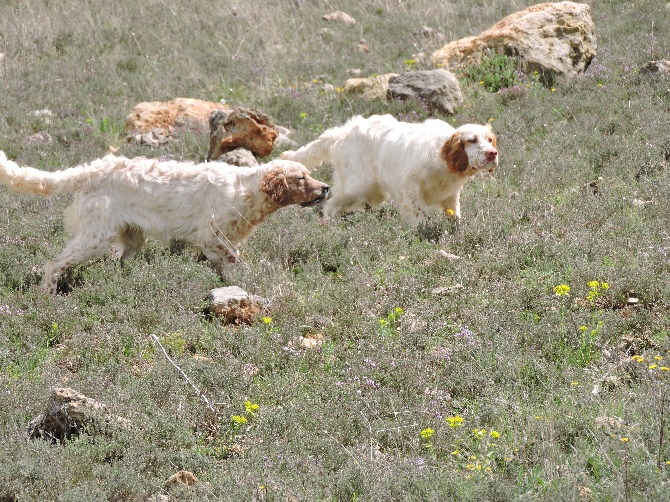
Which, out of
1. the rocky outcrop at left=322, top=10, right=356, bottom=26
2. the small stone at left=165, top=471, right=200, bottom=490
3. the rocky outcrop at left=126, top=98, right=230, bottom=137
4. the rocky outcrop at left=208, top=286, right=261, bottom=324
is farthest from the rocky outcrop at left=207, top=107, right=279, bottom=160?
the small stone at left=165, top=471, right=200, bottom=490

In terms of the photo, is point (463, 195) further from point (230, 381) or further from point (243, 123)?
point (230, 381)

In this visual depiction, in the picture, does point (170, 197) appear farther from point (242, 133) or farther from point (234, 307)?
point (242, 133)

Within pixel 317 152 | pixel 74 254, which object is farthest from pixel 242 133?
pixel 74 254

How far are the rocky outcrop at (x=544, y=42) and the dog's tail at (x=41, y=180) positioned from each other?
23.2 ft

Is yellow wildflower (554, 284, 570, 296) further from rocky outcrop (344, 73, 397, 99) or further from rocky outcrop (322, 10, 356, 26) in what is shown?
rocky outcrop (322, 10, 356, 26)

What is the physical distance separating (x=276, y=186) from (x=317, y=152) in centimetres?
229

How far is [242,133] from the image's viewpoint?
1075 cm

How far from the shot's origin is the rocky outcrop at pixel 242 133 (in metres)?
10.7

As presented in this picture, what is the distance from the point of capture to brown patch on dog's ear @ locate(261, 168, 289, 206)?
24.7 ft

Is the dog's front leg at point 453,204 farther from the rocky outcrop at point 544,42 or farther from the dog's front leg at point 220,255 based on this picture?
the rocky outcrop at point 544,42

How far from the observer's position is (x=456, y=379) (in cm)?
499

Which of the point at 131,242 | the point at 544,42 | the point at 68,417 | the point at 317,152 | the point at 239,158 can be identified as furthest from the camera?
the point at 544,42

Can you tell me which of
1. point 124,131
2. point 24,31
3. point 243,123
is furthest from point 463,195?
point 24,31

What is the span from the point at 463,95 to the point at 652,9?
14.9ft
